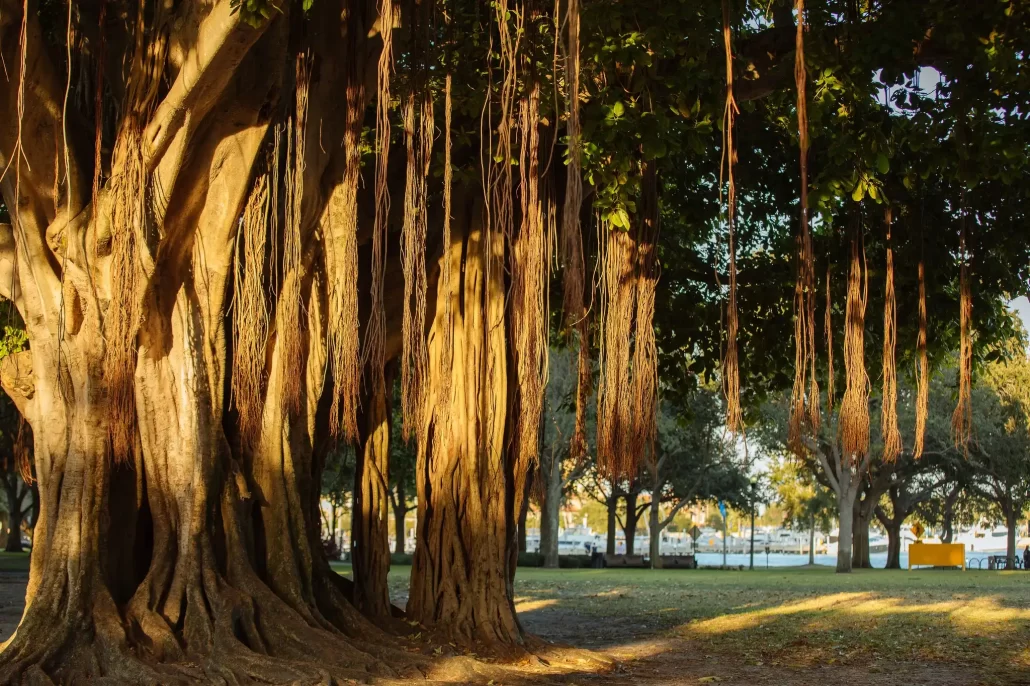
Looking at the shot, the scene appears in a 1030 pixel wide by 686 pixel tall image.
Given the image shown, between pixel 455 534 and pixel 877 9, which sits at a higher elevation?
pixel 877 9

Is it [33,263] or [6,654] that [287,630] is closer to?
[6,654]

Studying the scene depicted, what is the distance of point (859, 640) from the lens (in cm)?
963

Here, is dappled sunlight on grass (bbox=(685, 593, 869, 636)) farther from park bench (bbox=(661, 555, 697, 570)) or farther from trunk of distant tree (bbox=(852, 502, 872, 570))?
trunk of distant tree (bbox=(852, 502, 872, 570))

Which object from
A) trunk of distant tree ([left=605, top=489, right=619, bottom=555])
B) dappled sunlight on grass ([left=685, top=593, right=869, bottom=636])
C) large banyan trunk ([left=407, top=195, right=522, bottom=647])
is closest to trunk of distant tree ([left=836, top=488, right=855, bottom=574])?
trunk of distant tree ([left=605, top=489, right=619, bottom=555])

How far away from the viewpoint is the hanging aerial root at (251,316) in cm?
731

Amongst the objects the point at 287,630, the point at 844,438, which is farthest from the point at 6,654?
the point at 844,438

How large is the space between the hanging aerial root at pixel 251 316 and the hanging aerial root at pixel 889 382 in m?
4.13

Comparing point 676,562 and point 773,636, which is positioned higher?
point 773,636

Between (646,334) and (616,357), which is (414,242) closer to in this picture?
(616,357)

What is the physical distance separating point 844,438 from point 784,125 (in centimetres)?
355

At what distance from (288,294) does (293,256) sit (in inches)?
15.5

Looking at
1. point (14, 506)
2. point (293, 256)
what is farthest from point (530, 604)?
point (14, 506)

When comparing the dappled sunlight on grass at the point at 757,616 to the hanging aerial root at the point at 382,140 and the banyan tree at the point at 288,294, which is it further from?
the hanging aerial root at the point at 382,140

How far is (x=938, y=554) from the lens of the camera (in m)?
31.5
